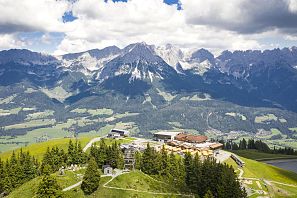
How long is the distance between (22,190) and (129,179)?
111ft

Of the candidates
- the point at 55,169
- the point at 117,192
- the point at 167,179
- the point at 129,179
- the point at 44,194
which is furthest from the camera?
the point at 55,169

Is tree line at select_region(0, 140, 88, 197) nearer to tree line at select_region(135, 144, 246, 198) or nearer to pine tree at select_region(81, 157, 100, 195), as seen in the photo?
pine tree at select_region(81, 157, 100, 195)

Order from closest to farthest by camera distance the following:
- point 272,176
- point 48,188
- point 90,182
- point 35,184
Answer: point 48,188 → point 90,182 → point 35,184 → point 272,176

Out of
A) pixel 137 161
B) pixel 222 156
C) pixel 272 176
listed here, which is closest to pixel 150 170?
pixel 137 161

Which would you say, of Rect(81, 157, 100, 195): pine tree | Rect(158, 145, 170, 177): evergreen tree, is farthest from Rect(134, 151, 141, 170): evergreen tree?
Rect(81, 157, 100, 195): pine tree

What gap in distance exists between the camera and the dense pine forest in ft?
387

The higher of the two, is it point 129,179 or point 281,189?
point 129,179

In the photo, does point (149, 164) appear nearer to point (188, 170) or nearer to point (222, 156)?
point (188, 170)

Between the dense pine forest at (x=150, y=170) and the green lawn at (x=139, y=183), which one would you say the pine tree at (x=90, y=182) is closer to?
the dense pine forest at (x=150, y=170)

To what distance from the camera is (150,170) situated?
13625 centimetres

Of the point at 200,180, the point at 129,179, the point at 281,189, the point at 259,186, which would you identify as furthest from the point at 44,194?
the point at 281,189

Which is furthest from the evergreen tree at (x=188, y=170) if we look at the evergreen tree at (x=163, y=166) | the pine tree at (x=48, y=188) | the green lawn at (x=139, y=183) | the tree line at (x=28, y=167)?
the pine tree at (x=48, y=188)

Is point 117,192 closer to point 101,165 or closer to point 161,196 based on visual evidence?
point 161,196

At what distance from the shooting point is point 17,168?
136 metres
